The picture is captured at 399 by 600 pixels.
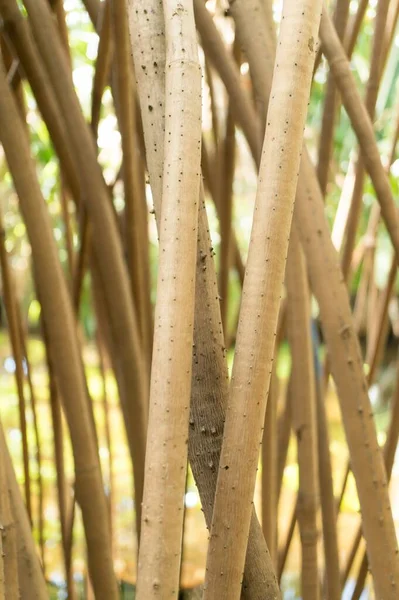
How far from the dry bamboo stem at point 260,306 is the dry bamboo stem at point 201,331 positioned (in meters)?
0.03

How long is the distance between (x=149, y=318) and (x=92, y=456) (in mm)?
257

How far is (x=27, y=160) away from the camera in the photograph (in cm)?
49

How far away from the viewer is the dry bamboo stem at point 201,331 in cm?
36

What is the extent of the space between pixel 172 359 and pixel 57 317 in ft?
0.69

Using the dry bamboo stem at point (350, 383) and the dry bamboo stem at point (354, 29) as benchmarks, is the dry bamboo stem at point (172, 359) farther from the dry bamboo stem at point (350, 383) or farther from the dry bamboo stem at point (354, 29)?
the dry bamboo stem at point (354, 29)

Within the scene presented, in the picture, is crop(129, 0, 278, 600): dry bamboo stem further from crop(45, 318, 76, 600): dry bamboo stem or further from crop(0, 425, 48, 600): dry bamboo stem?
crop(45, 318, 76, 600): dry bamboo stem

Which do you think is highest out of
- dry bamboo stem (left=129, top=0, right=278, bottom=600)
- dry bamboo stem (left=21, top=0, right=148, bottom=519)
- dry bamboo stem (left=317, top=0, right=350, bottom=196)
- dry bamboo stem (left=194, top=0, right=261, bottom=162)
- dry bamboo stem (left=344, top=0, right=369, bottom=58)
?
dry bamboo stem (left=344, top=0, right=369, bottom=58)

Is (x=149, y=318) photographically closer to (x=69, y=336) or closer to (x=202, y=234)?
(x=69, y=336)

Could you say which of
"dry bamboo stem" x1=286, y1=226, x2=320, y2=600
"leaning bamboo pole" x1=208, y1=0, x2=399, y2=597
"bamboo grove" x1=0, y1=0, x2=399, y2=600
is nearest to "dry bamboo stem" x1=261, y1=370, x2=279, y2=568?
"bamboo grove" x1=0, y1=0, x2=399, y2=600

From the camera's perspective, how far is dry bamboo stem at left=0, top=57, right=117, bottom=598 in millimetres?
482

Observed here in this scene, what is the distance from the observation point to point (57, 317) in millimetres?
502

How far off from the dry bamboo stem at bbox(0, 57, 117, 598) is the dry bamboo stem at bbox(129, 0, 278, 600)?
0.14 meters

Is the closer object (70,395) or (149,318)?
(70,395)

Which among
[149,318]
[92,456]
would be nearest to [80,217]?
[149,318]
